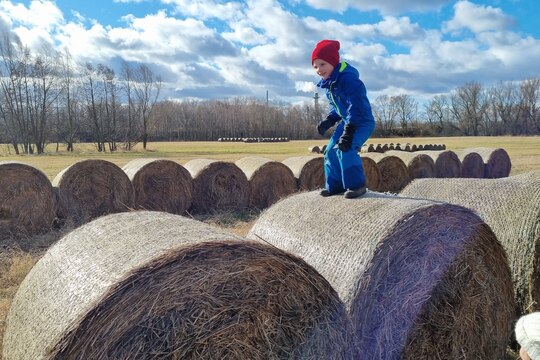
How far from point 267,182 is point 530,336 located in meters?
8.63

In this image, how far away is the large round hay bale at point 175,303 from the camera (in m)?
2.22

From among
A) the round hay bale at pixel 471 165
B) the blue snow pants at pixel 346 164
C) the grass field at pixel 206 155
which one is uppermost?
the blue snow pants at pixel 346 164

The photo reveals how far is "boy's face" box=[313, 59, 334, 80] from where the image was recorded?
4.12 m

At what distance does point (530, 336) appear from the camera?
2342 mm

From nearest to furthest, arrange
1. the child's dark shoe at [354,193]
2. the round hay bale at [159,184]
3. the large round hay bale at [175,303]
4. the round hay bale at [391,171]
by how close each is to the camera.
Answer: the large round hay bale at [175,303]
the child's dark shoe at [354,193]
the round hay bale at [159,184]
the round hay bale at [391,171]

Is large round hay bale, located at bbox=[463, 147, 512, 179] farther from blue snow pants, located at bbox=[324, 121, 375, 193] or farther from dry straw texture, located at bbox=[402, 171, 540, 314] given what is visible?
blue snow pants, located at bbox=[324, 121, 375, 193]

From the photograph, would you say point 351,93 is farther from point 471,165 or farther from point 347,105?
point 471,165

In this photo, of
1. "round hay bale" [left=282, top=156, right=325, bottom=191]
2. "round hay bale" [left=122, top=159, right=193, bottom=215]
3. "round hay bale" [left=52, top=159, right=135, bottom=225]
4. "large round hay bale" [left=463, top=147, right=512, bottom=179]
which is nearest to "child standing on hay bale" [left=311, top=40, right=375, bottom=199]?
"round hay bale" [left=52, top=159, right=135, bottom=225]

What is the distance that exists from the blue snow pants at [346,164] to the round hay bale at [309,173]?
22.6 feet

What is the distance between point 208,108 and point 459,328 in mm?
87216

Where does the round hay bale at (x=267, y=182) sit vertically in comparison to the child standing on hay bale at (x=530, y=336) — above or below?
below

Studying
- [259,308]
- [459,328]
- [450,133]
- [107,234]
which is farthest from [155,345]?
[450,133]

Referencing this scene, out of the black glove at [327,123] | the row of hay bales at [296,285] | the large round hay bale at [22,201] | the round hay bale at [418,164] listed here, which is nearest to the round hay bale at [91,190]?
the large round hay bale at [22,201]

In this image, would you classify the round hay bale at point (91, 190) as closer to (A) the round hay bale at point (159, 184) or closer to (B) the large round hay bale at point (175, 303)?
(A) the round hay bale at point (159, 184)
